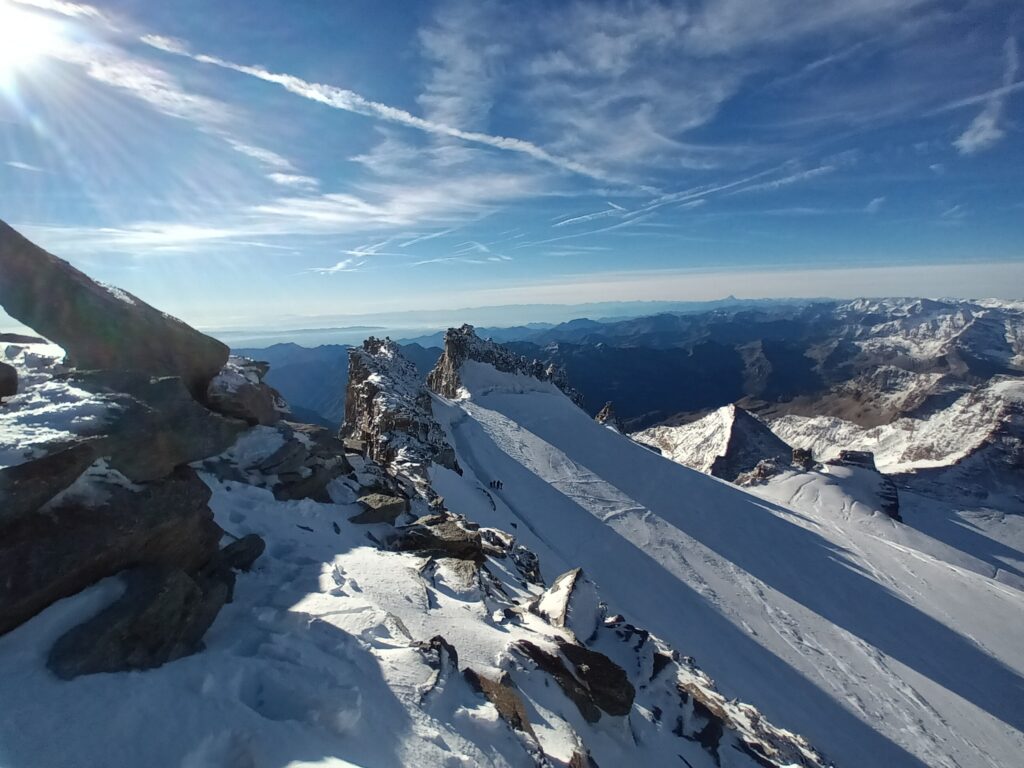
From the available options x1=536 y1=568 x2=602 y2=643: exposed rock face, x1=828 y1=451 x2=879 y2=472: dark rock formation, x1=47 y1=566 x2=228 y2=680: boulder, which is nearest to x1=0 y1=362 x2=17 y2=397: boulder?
x1=47 y1=566 x2=228 y2=680: boulder

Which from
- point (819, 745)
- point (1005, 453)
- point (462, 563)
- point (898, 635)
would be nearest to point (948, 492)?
point (1005, 453)

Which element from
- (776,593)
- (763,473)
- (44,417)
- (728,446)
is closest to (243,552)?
(44,417)

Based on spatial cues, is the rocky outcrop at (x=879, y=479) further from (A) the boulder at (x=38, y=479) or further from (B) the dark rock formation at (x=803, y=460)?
(A) the boulder at (x=38, y=479)

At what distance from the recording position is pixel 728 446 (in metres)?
117

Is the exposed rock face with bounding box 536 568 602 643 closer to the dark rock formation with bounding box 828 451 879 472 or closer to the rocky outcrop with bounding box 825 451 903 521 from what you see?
the rocky outcrop with bounding box 825 451 903 521

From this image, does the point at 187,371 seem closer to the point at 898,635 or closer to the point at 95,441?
the point at 95,441

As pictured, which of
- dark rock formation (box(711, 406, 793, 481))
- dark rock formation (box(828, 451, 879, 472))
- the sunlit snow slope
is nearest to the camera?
the sunlit snow slope

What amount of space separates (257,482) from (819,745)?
24.9 metres

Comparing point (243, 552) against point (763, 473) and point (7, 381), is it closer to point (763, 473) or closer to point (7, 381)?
point (7, 381)

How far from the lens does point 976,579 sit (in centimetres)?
4506

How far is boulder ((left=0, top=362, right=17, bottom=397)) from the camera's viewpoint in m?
8.42

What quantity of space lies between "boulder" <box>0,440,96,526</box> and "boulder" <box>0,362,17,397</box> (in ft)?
8.60

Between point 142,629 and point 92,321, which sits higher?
point 92,321

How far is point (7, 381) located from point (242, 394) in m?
6.10
